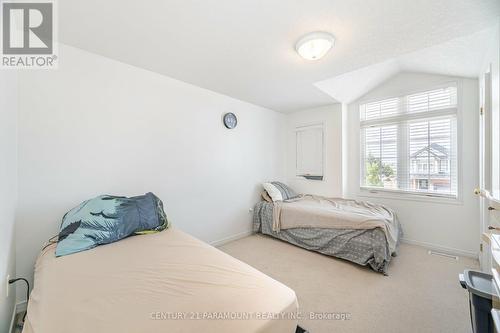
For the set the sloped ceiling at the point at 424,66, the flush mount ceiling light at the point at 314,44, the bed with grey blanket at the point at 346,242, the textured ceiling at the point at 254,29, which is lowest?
the bed with grey blanket at the point at 346,242

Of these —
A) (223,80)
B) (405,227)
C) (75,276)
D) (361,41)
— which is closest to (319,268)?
(405,227)

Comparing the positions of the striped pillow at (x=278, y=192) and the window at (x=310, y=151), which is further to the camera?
the window at (x=310, y=151)

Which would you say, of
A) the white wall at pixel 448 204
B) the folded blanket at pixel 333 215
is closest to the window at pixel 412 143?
the white wall at pixel 448 204

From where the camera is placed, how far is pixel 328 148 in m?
3.81

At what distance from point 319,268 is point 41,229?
2.84 m

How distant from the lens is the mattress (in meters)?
0.85

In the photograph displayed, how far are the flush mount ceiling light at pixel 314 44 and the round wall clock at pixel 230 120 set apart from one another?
1.54 m

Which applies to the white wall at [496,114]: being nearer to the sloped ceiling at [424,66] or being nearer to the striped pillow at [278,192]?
the sloped ceiling at [424,66]

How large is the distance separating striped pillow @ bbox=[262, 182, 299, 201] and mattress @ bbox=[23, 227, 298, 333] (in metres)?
2.18

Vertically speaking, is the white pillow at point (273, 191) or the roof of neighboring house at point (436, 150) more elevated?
the roof of neighboring house at point (436, 150)

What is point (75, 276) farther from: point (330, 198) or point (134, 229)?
point (330, 198)

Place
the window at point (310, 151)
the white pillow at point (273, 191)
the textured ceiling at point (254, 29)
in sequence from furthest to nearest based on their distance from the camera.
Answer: the window at point (310, 151) → the white pillow at point (273, 191) → the textured ceiling at point (254, 29)

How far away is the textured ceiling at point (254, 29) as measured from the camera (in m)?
1.48

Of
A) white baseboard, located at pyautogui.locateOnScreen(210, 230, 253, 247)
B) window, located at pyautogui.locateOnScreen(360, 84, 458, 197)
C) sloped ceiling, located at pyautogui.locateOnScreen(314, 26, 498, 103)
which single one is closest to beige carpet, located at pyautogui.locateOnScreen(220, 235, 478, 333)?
white baseboard, located at pyautogui.locateOnScreen(210, 230, 253, 247)
